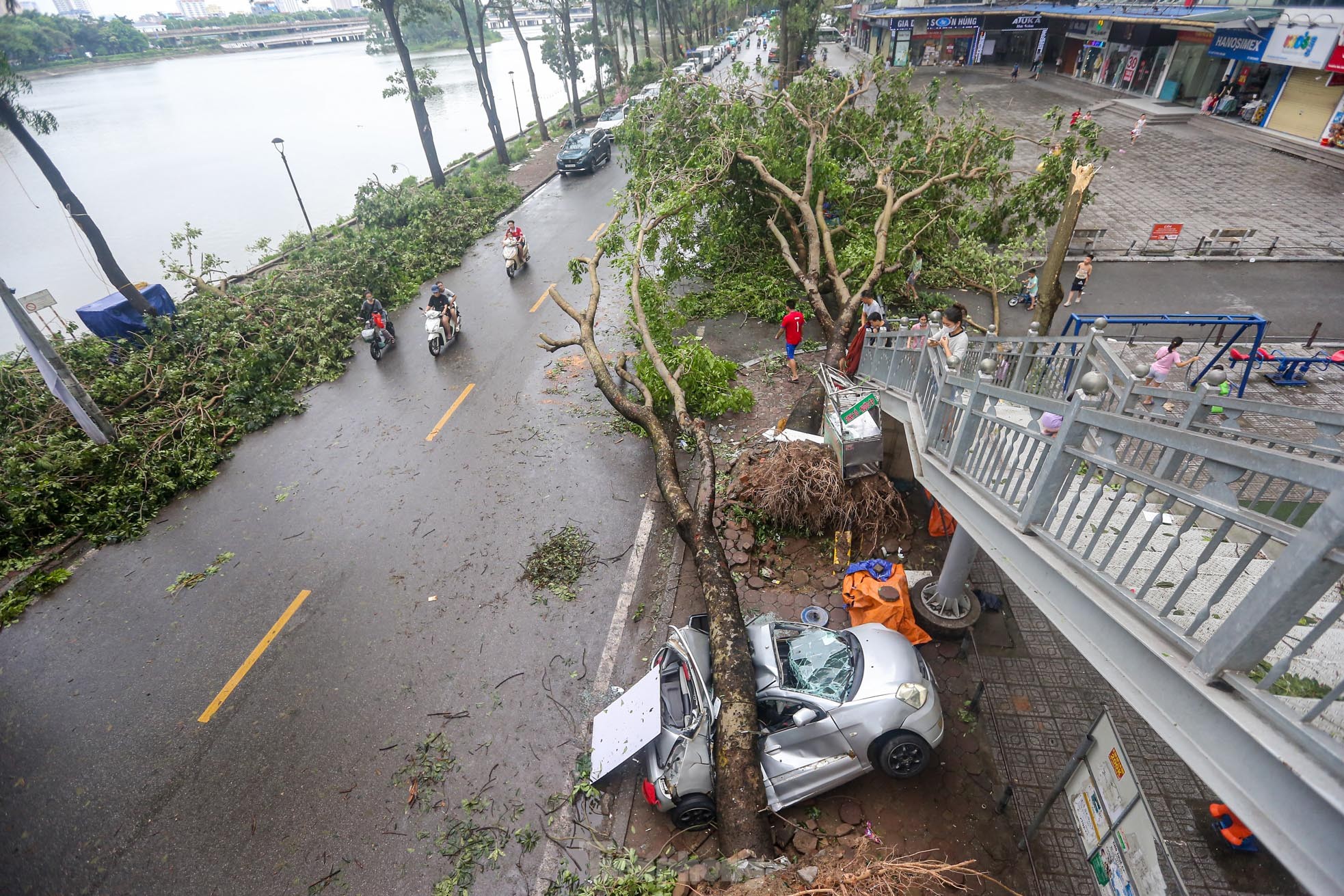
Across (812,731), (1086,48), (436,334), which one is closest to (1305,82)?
(1086,48)

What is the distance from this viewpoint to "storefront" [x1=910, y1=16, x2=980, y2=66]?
37.5 m

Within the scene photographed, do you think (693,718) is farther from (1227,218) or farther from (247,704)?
(1227,218)

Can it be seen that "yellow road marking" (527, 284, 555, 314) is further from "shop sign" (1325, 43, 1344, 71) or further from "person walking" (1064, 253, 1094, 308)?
"shop sign" (1325, 43, 1344, 71)

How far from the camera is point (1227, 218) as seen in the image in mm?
15922

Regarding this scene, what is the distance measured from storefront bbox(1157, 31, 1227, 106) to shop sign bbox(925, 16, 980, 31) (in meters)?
14.7

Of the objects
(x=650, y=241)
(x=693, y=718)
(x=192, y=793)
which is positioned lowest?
(x=192, y=793)

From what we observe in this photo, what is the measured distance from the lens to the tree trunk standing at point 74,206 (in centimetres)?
1258

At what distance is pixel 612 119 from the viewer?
93.6 feet

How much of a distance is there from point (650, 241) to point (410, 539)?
763 cm

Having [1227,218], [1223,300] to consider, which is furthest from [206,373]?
[1227,218]

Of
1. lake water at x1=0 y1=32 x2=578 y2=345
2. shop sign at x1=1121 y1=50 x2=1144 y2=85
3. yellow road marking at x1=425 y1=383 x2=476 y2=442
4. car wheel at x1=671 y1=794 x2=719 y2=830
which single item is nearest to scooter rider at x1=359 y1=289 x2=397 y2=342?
yellow road marking at x1=425 y1=383 x2=476 y2=442

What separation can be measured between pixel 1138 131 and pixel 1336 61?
5752 mm

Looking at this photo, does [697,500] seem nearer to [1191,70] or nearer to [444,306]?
[444,306]

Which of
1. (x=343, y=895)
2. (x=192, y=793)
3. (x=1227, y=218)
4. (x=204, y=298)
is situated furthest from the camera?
(x=1227, y=218)
